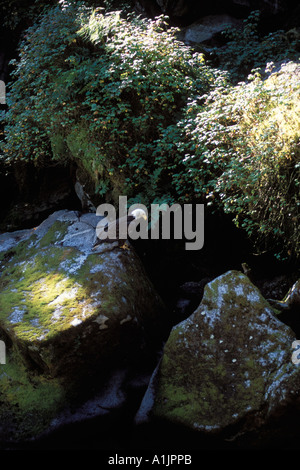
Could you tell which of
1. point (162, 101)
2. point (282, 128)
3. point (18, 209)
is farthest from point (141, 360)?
point (18, 209)

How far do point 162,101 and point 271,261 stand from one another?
2.77m

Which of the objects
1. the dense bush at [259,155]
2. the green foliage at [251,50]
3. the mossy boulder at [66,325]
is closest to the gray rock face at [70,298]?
the mossy boulder at [66,325]

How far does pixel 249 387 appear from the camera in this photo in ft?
10.8

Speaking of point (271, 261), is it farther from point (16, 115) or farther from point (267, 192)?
point (16, 115)

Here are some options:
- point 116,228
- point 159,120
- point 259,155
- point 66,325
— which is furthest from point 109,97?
point 66,325

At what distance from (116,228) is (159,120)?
1955 millimetres

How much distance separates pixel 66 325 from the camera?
3.65 metres

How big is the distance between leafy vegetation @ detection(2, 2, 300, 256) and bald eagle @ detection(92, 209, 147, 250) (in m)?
0.34

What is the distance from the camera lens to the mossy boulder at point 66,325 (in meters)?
3.60

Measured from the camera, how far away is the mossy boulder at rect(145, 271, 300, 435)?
10.3ft

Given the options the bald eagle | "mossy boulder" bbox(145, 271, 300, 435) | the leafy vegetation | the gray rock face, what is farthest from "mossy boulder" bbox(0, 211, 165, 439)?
the leafy vegetation

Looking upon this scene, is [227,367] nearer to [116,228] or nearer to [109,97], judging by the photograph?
[116,228]

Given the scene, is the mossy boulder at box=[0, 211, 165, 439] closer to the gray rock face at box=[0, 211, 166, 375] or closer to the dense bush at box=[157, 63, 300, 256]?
the gray rock face at box=[0, 211, 166, 375]

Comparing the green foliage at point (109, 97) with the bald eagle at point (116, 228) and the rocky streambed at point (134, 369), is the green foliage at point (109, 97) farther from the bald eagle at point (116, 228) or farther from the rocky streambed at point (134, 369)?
the rocky streambed at point (134, 369)
